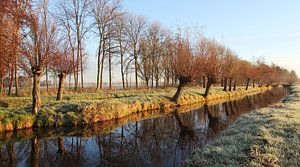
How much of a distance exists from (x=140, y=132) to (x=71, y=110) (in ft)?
17.3

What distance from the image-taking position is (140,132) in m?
14.5

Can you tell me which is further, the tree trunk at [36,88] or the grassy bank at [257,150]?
the tree trunk at [36,88]

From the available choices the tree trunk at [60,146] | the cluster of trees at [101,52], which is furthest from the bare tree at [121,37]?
the tree trunk at [60,146]

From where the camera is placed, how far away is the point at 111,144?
470 inches

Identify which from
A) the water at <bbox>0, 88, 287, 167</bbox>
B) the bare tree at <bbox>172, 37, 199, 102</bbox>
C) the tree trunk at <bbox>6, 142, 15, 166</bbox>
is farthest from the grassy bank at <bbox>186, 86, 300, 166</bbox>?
the bare tree at <bbox>172, 37, 199, 102</bbox>

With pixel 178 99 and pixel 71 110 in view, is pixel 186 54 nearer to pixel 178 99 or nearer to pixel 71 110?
pixel 178 99

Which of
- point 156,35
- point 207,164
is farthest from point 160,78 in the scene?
point 207,164

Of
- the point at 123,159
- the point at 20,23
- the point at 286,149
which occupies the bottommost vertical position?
the point at 123,159

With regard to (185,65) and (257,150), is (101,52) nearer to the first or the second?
(185,65)

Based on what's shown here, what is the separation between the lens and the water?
950 centimetres

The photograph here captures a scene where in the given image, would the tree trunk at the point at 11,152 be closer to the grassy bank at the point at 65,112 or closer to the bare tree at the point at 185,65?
the grassy bank at the point at 65,112

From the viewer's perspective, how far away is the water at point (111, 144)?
9.50 metres

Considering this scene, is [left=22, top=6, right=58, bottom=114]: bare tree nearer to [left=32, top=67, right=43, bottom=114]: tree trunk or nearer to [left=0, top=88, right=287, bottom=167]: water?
[left=32, top=67, right=43, bottom=114]: tree trunk

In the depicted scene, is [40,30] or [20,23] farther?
[40,30]
